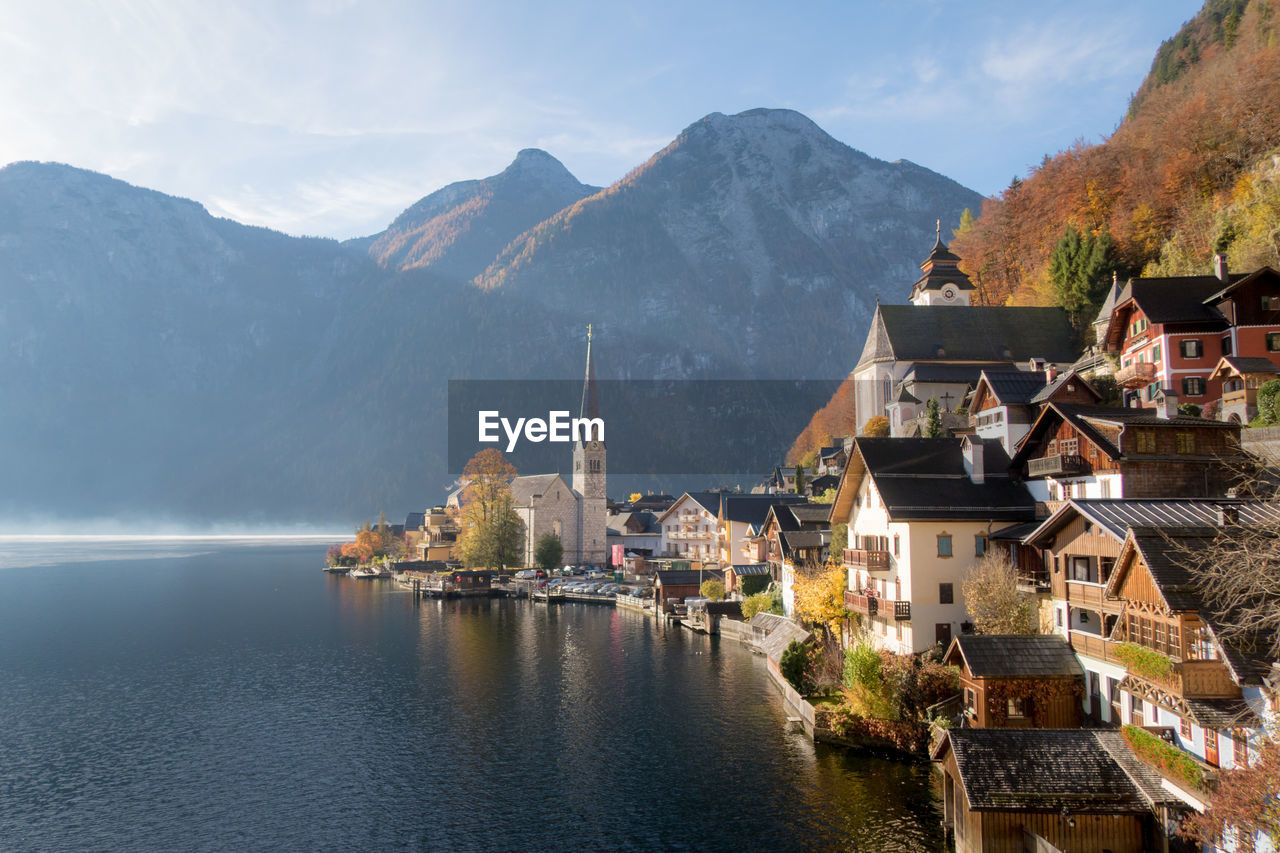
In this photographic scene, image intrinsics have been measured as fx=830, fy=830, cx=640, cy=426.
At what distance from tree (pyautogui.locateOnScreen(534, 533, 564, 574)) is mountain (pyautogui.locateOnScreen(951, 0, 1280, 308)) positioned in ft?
233

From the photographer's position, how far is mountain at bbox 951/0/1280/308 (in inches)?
2544

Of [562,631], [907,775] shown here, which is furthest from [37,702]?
[907,775]

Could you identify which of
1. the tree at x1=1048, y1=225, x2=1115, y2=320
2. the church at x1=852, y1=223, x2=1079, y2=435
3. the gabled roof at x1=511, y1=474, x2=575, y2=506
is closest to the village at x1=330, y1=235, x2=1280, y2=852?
the church at x1=852, y1=223, x2=1079, y2=435

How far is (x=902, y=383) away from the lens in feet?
281

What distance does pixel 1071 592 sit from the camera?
3145cm

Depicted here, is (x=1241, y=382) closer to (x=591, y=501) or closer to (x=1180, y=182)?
(x=1180, y=182)

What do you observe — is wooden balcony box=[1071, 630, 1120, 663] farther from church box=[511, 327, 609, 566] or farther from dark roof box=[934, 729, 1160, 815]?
church box=[511, 327, 609, 566]

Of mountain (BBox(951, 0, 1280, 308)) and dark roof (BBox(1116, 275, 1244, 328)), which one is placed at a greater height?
mountain (BBox(951, 0, 1280, 308))

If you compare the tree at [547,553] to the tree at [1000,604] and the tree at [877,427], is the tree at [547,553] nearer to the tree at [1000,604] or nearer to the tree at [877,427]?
the tree at [877,427]

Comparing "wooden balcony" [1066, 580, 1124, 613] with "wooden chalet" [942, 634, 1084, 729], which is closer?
"wooden balcony" [1066, 580, 1124, 613]

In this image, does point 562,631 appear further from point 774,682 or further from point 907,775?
point 907,775

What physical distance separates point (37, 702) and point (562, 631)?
131ft

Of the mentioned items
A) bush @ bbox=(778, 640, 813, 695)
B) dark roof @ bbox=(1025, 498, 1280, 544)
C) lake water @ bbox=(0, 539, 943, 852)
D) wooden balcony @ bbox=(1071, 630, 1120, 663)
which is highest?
dark roof @ bbox=(1025, 498, 1280, 544)

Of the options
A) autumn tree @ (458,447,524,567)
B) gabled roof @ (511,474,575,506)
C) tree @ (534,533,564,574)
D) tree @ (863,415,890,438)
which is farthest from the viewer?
gabled roof @ (511,474,575,506)
